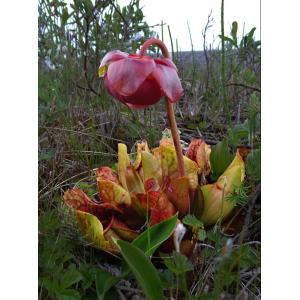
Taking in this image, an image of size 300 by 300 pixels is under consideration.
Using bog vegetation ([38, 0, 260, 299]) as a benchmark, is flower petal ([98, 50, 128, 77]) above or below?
above

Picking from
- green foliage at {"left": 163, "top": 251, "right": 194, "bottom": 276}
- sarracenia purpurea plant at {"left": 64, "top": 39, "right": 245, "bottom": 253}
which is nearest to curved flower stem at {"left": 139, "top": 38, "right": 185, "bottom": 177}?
sarracenia purpurea plant at {"left": 64, "top": 39, "right": 245, "bottom": 253}

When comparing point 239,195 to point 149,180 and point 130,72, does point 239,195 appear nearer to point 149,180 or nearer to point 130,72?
point 149,180

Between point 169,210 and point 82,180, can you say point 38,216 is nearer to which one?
point 82,180

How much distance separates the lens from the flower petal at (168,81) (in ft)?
3.54

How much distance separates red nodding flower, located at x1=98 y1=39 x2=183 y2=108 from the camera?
3.51ft

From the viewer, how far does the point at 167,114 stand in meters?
1.11

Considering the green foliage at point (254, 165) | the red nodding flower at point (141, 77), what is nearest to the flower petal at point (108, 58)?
the red nodding flower at point (141, 77)

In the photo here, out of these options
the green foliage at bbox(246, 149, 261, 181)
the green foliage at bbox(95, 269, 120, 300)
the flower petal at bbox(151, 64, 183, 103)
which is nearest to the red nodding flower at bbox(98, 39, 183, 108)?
the flower petal at bbox(151, 64, 183, 103)

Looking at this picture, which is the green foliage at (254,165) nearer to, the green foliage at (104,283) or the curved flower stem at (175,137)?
the curved flower stem at (175,137)

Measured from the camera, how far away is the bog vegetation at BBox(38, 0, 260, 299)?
1067mm

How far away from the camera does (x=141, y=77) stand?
1.07 meters

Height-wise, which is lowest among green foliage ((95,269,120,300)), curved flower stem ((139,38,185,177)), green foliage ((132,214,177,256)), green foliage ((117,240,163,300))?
green foliage ((95,269,120,300))

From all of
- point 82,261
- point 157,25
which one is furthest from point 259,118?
point 82,261

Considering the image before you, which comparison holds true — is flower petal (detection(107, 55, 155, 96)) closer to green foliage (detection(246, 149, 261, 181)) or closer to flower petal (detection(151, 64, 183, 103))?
flower petal (detection(151, 64, 183, 103))
